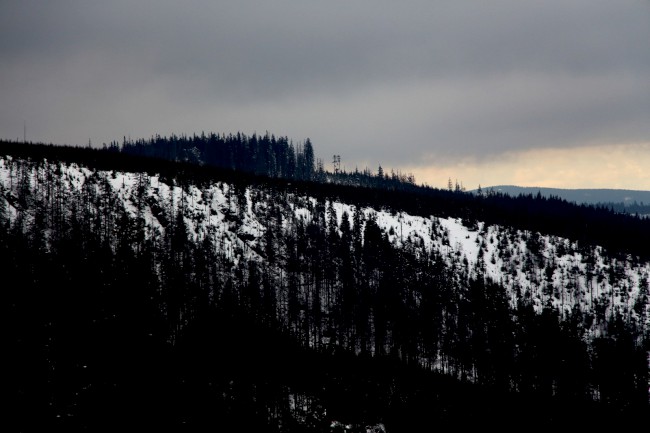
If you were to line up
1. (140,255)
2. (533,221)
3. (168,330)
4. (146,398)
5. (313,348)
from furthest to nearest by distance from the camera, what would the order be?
(533,221) → (140,255) → (313,348) → (168,330) → (146,398)

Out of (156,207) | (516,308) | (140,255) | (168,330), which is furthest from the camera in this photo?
(156,207)

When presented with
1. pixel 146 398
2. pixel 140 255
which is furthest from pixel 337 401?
pixel 140 255

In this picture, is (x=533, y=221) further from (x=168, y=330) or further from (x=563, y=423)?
(x=168, y=330)

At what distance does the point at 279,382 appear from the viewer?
237ft

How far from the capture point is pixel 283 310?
100250mm

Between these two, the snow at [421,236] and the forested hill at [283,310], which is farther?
the snow at [421,236]

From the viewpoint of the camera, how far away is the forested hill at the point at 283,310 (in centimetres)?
6431

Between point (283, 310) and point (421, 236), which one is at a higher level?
point (421, 236)

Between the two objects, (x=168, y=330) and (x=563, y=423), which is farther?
(x=168, y=330)

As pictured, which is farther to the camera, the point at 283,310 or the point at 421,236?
the point at 421,236

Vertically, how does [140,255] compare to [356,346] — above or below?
above

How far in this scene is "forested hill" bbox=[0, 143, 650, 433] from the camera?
64312 millimetres

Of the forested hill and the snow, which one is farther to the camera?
Result: the snow

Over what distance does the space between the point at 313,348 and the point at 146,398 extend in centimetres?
3704
